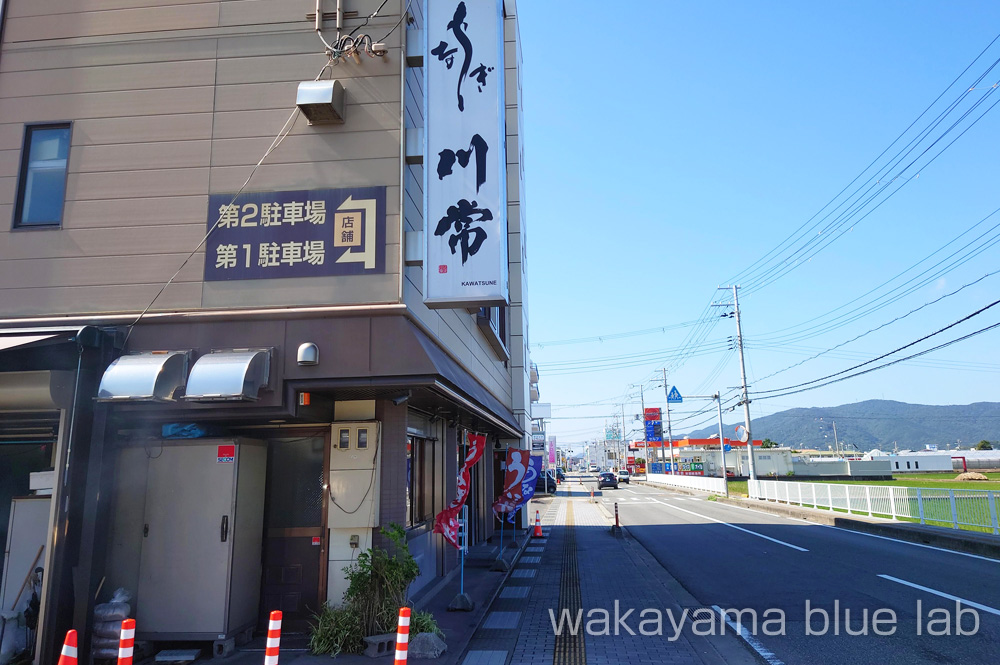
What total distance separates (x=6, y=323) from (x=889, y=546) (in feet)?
63.3

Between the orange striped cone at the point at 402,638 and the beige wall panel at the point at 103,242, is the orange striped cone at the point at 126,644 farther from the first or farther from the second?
the beige wall panel at the point at 103,242

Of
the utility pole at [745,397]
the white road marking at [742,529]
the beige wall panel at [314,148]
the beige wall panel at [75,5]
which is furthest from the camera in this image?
the utility pole at [745,397]

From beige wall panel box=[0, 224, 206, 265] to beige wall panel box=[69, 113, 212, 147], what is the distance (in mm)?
1307

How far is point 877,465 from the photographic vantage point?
74625mm

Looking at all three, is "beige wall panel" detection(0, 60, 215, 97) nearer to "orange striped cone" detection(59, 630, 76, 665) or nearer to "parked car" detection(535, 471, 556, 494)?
"orange striped cone" detection(59, 630, 76, 665)

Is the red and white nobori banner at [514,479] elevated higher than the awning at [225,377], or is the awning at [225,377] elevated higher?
the awning at [225,377]

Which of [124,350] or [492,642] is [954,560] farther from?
[124,350]

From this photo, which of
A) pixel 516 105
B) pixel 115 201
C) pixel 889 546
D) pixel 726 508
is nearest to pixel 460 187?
pixel 115 201

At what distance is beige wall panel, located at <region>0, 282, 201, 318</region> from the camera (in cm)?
812

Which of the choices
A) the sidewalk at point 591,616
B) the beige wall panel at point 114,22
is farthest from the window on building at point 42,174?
the sidewalk at point 591,616

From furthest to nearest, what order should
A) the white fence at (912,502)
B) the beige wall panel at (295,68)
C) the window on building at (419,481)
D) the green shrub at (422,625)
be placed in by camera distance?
1. the white fence at (912,502)
2. the window on building at (419,481)
3. the beige wall panel at (295,68)
4. the green shrub at (422,625)

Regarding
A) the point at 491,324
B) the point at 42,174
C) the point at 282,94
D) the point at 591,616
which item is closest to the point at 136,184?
the point at 42,174

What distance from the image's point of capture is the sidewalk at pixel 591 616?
7164mm

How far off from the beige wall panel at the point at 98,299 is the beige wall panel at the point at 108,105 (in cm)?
265
